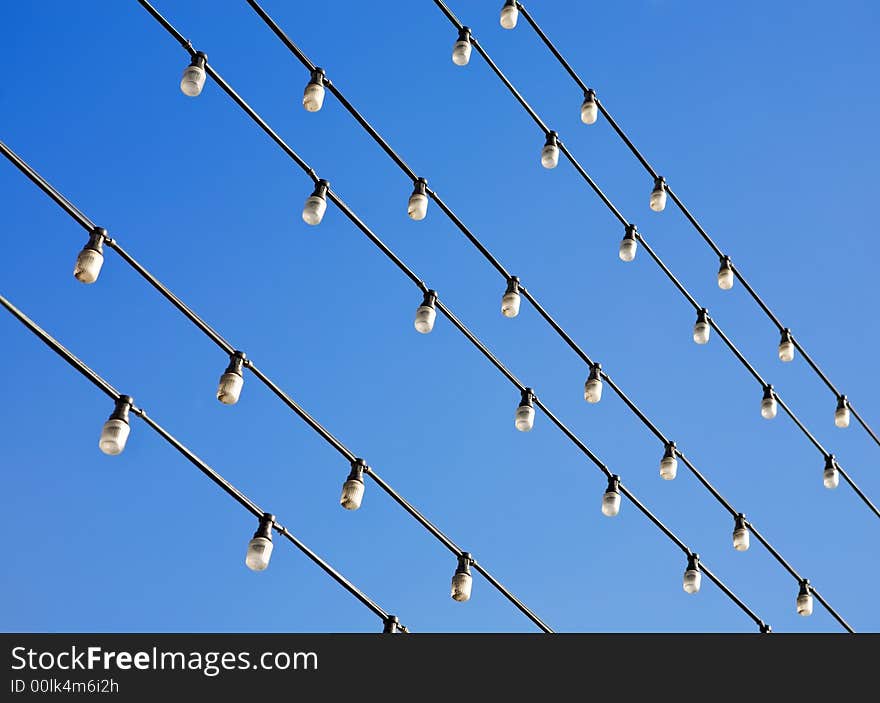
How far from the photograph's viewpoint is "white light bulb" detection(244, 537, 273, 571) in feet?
27.4

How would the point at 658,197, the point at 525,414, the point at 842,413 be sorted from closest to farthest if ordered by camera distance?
the point at 525,414 < the point at 658,197 < the point at 842,413

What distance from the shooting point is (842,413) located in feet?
48.2

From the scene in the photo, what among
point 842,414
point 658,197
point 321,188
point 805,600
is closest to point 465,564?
point 321,188

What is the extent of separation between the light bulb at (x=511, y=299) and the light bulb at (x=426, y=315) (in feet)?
2.72

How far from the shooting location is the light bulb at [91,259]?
7.99 meters

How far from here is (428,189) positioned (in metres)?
10.1

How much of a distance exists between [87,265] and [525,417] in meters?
3.92

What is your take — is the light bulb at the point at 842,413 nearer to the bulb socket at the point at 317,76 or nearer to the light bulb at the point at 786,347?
the light bulb at the point at 786,347

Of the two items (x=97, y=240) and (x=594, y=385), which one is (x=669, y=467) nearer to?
(x=594, y=385)

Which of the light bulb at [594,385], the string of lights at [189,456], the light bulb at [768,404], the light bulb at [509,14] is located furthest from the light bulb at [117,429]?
the light bulb at [768,404]
